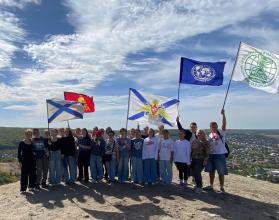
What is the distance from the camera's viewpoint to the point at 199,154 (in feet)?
42.2

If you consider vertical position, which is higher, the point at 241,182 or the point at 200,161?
the point at 200,161

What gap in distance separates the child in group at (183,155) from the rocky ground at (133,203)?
0.60m

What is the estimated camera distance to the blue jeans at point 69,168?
1423 centimetres

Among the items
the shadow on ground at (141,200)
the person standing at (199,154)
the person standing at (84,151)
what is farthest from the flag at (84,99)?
the person standing at (199,154)

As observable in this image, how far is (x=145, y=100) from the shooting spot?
1564 cm

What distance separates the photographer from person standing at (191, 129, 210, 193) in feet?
42.0

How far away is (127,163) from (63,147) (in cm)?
253

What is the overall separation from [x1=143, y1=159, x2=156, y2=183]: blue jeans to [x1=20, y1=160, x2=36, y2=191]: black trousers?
4.15 meters

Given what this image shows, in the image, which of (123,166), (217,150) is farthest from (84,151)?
(217,150)

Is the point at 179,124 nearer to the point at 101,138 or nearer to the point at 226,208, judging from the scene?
the point at 101,138

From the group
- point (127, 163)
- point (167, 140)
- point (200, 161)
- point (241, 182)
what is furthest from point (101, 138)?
point (241, 182)

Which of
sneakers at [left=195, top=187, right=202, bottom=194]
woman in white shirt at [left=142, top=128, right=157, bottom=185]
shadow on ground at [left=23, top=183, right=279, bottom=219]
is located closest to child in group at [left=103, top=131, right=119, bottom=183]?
shadow on ground at [left=23, top=183, right=279, bottom=219]

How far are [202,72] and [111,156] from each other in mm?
5078

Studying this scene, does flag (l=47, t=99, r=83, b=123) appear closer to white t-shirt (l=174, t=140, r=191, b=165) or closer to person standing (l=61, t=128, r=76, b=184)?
person standing (l=61, t=128, r=76, b=184)
